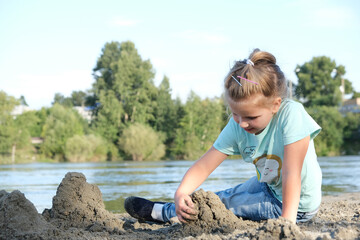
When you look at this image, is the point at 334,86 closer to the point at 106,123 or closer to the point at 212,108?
the point at 212,108

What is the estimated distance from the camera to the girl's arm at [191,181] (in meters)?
2.48

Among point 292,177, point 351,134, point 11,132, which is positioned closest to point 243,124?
point 292,177

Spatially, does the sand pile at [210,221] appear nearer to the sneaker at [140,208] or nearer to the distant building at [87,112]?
the sneaker at [140,208]

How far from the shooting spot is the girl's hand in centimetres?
247

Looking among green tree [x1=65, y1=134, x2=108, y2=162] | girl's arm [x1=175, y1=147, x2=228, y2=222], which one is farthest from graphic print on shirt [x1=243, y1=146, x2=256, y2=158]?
green tree [x1=65, y1=134, x2=108, y2=162]

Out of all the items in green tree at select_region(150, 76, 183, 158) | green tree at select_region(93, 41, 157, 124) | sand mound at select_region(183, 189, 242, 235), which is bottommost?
sand mound at select_region(183, 189, 242, 235)

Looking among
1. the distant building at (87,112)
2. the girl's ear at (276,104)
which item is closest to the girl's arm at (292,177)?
the girl's ear at (276,104)

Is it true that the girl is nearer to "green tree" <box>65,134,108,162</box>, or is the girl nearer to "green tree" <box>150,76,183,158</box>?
"green tree" <box>65,134,108,162</box>

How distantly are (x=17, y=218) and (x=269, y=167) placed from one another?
4.94 ft

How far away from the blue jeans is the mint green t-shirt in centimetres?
8

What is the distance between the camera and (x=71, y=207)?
3010mm

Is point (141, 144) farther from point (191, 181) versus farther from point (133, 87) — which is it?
point (191, 181)

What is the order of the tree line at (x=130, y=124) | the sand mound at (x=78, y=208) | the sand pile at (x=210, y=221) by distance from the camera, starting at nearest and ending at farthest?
the sand pile at (x=210, y=221) < the sand mound at (x=78, y=208) < the tree line at (x=130, y=124)

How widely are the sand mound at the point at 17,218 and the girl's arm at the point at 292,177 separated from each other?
4.39 feet
